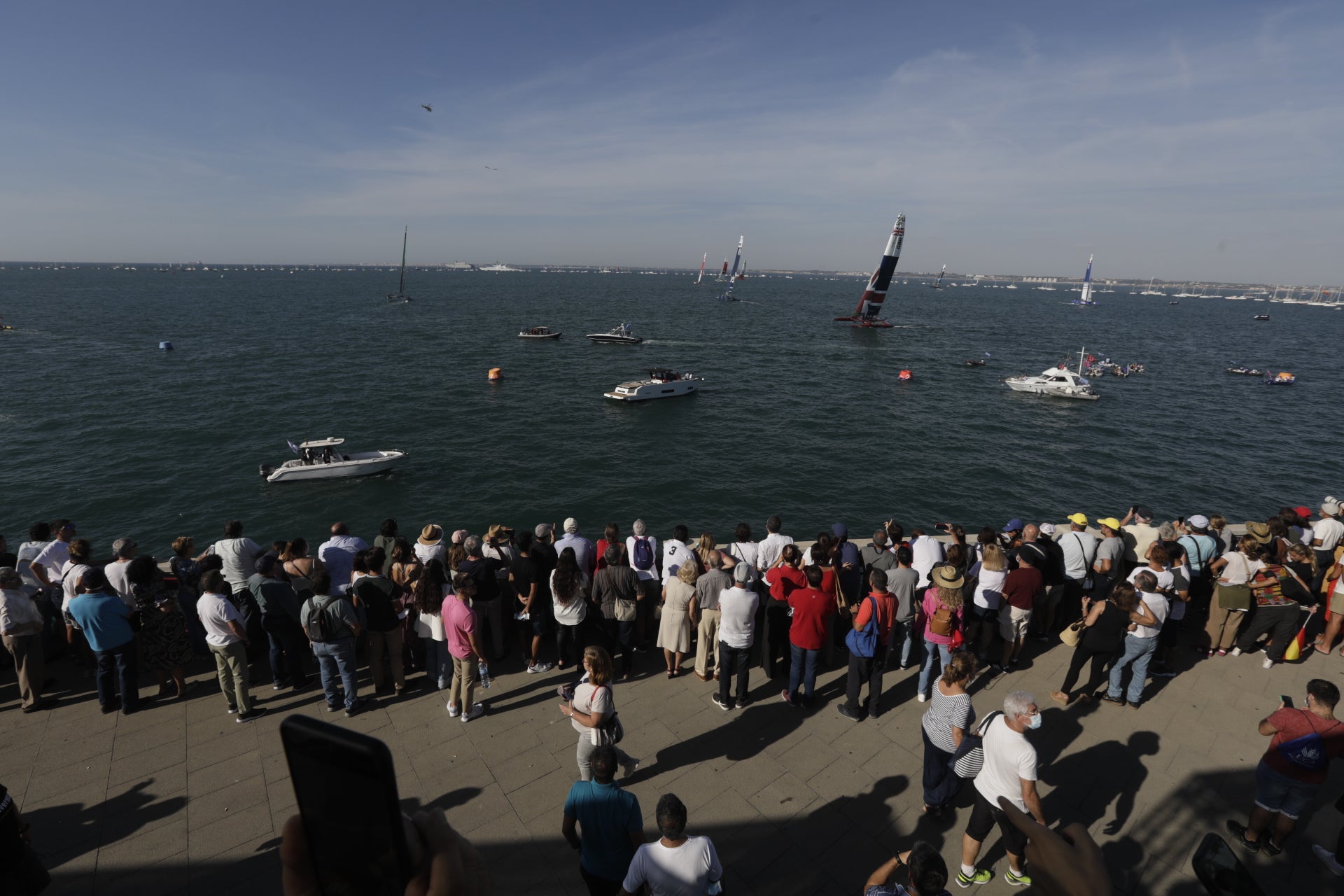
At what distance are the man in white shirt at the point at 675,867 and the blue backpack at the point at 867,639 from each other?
3197 millimetres

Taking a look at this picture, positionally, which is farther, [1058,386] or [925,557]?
[1058,386]

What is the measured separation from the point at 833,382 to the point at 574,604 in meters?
49.0

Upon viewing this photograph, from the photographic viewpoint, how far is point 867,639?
6.36m

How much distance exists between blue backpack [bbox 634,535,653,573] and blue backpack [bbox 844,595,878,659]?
9.60ft

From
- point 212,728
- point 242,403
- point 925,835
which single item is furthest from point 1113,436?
point 242,403

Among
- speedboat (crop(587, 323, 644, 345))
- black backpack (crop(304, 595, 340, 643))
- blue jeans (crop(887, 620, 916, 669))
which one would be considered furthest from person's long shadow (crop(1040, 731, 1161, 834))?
speedboat (crop(587, 323, 644, 345))

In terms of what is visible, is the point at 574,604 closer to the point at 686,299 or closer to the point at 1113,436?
the point at 1113,436

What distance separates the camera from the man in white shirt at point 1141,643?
255 inches

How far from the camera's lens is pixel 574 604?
6.97m

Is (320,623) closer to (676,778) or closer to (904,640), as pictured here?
(676,778)

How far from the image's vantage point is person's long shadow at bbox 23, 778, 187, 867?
199 inches

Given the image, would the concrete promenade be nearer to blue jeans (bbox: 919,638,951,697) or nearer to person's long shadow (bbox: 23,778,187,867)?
Result: person's long shadow (bbox: 23,778,187,867)

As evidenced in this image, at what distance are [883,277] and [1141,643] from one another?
90.5 meters

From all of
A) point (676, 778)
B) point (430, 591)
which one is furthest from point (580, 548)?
point (676, 778)
